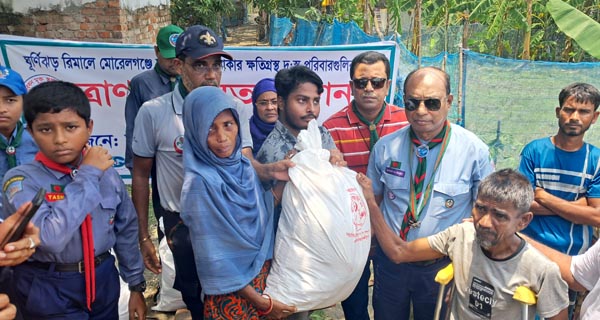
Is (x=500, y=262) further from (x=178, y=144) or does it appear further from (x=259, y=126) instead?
(x=259, y=126)

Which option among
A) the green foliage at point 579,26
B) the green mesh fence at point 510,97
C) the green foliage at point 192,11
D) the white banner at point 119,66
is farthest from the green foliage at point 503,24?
the green foliage at point 192,11

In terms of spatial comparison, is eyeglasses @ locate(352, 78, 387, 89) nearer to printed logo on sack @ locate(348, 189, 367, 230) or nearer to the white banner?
printed logo on sack @ locate(348, 189, 367, 230)

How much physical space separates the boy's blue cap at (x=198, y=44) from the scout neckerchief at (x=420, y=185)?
126cm

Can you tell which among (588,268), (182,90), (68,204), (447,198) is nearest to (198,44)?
(182,90)

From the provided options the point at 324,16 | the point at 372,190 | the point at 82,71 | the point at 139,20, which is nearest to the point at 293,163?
the point at 372,190

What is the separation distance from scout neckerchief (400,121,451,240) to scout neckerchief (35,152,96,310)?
1442 mm

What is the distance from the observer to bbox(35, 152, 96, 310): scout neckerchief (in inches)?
75.0

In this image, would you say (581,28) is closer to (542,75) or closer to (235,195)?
(542,75)

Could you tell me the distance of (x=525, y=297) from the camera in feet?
5.81

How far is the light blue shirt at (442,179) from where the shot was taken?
2.30m

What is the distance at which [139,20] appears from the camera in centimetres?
684

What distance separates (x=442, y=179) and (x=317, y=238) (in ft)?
2.42

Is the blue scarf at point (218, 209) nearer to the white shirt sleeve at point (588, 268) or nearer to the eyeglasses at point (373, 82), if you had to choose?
the eyeglasses at point (373, 82)

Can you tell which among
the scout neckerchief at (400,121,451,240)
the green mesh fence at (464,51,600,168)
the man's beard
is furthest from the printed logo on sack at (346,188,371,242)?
the green mesh fence at (464,51,600,168)
